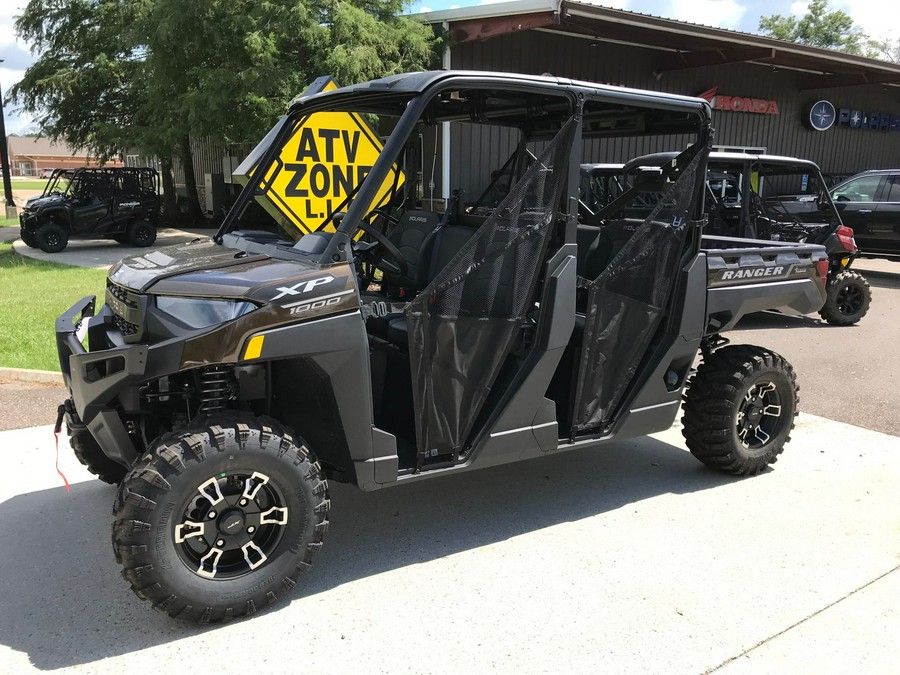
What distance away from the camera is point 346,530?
3785 millimetres

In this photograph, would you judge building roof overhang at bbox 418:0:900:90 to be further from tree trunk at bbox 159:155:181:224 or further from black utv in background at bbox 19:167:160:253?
tree trunk at bbox 159:155:181:224

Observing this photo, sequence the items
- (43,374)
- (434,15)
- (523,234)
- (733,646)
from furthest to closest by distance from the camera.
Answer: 1. (434,15)
2. (43,374)
3. (523,234)
4. (733,646)

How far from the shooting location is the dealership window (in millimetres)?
12773

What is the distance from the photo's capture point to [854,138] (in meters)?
21.9

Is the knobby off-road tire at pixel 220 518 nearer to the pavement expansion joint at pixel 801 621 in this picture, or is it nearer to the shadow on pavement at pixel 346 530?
the shadow on pavement at pixel 346 530

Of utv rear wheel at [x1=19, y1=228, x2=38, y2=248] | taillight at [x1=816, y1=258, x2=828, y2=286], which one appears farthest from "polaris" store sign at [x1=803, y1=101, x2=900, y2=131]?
utv rear wheel at [x1=19, y1=228, x2=38, y2=248]

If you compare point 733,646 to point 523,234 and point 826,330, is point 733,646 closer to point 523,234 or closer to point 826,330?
point 523,234

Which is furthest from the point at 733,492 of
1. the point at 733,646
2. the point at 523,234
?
the point at 523,234

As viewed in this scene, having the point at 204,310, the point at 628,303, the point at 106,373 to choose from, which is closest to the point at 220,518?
the point at 106,373

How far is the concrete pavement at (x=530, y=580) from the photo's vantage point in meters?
2.79

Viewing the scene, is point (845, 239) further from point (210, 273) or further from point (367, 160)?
point (210, 273)

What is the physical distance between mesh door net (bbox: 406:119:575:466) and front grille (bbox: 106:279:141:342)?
1.10 meters

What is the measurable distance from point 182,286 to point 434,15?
457 inches

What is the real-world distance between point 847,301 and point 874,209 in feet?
13.2
